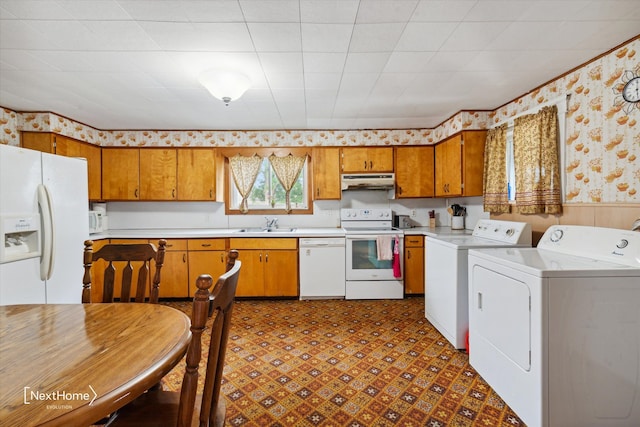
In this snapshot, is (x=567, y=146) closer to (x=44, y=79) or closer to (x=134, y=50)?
(x=134, y=50)

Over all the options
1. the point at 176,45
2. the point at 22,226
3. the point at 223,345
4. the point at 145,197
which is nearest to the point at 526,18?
the point at 176,45

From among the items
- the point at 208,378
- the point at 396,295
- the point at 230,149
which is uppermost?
the point at 230,149

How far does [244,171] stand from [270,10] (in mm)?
2879

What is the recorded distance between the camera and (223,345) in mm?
998

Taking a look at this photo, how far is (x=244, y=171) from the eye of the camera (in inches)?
174

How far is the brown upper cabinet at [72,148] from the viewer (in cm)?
337

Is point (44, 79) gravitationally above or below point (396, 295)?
above

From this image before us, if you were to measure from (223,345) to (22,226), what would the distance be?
2173mm

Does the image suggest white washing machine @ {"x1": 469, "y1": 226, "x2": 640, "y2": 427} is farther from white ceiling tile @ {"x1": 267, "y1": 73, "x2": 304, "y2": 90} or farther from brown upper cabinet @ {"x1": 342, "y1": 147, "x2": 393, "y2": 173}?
brown upper cabinet @ {"x1": 342, "y1": 147, "x2": 393, "y2": 173}

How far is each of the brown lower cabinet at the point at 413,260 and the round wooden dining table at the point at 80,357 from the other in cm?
319

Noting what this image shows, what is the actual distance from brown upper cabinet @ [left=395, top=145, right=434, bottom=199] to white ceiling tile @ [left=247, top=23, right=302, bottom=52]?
8.38 ft

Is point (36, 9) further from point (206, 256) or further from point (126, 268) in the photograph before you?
point (206, 256)

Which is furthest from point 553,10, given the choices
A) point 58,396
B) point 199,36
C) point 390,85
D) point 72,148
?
point 72,148

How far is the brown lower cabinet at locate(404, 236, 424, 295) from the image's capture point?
3.94m
